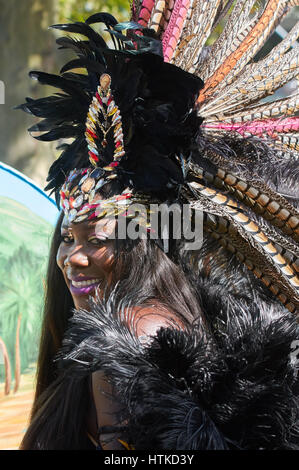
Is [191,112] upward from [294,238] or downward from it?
upward

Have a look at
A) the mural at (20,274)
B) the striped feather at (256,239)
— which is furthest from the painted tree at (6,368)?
the striped feather at (256,239)

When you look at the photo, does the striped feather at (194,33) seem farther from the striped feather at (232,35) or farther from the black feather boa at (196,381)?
the black feather boa at (196,381)

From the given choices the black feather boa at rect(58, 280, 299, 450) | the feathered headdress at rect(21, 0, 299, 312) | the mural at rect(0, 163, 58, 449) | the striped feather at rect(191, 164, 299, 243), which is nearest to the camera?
the black feather boa at rect(58, 280, 299, 450)

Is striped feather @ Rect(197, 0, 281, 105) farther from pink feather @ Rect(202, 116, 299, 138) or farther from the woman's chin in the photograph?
the woman's chin

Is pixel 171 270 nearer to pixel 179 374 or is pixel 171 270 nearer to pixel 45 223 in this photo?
pixel 179 374

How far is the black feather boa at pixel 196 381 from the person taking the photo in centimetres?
139

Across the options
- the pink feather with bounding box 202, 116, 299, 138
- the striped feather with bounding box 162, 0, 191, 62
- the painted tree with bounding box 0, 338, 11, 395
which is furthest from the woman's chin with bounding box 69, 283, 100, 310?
the painted tree with bounding box 0, 338, 11, 395

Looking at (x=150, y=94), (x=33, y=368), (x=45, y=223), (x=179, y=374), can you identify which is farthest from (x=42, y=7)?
(x=179, y=374)

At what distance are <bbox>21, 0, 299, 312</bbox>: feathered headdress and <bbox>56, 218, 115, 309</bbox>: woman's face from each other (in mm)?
44

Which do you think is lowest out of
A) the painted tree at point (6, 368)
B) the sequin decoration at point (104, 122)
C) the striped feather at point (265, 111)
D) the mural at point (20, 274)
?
the painted tree at point (6, 368)

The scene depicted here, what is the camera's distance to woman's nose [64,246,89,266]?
1.89 metres

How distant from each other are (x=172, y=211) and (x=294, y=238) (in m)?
0.41

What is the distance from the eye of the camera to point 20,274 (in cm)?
312

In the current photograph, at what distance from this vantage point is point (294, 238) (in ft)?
6.25
